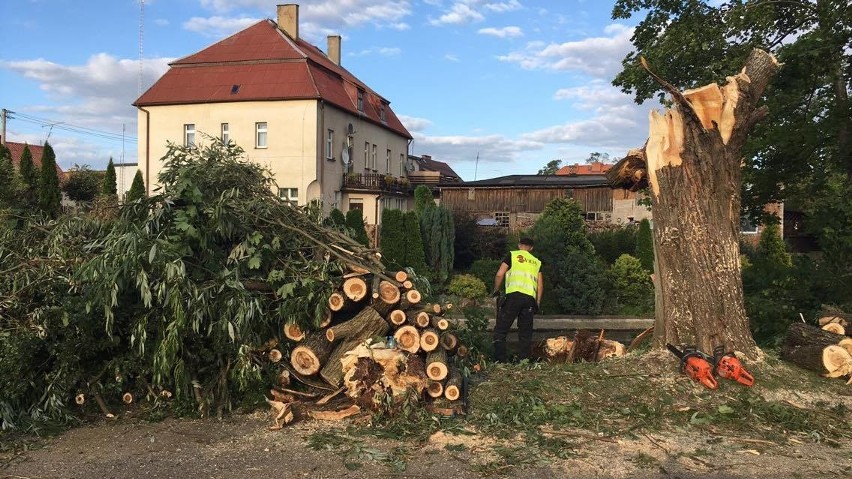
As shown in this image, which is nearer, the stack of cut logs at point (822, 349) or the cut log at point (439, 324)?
the cut log at point (439, 324)

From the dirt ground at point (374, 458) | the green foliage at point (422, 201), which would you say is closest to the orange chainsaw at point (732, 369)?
the dirt ground at point (374, 458)

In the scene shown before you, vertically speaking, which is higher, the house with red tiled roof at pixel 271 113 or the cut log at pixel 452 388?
the house with red tiled roof at pixel 271 113

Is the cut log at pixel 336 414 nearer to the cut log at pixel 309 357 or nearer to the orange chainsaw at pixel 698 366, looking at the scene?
the cut log at pixel 309 357

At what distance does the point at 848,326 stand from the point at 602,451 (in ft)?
14.5

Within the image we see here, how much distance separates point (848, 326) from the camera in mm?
7566

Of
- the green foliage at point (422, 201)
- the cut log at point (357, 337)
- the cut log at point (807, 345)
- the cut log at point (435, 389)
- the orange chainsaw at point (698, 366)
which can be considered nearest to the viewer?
the cut log at point (435, 389)

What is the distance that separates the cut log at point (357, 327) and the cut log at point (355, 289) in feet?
0.53

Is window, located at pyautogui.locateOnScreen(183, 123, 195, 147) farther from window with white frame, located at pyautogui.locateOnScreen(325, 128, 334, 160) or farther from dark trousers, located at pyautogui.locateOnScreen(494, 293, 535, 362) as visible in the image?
dark trousers, located at pyautogui.locateOnScreen(494, 293, 535, 362)

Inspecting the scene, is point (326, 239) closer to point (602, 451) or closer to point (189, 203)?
point (189, 203)

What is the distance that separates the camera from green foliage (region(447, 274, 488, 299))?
1808cm

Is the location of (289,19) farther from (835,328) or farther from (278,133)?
(835,328)

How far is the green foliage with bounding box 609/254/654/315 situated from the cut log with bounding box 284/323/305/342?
1317 centimetres

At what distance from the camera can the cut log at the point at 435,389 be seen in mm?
5715

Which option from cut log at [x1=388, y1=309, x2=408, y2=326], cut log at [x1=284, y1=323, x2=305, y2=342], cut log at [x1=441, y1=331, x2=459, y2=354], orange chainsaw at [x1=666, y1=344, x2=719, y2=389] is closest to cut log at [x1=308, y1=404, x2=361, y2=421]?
cut log at [x1=284, y1=323, x2=305, y2=342]
